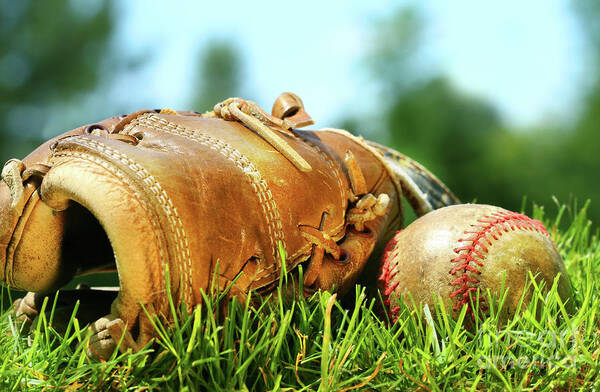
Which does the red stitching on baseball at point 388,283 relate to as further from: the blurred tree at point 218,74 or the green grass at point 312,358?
the blurred tree at point 218,74

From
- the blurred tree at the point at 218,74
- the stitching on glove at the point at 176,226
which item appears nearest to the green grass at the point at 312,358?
the stitching on glove at the point at 176,226

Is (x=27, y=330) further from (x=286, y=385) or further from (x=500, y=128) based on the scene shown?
(x=500, y=128)

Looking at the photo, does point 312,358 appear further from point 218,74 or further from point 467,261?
point 218,74

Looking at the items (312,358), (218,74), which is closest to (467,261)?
(312,358)

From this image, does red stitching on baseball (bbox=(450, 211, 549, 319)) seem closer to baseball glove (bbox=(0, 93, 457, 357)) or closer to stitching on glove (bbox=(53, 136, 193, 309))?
baseball glove (bbox=(0, 93, 457, 357))

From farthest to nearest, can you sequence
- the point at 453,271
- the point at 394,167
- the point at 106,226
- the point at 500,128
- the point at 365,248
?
the point at 500,128, the point at 394,167, the point at 365,248, the point at 453,271, the point at 106,226

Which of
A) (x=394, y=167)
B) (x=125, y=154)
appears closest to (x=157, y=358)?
(x=125, y=154)
